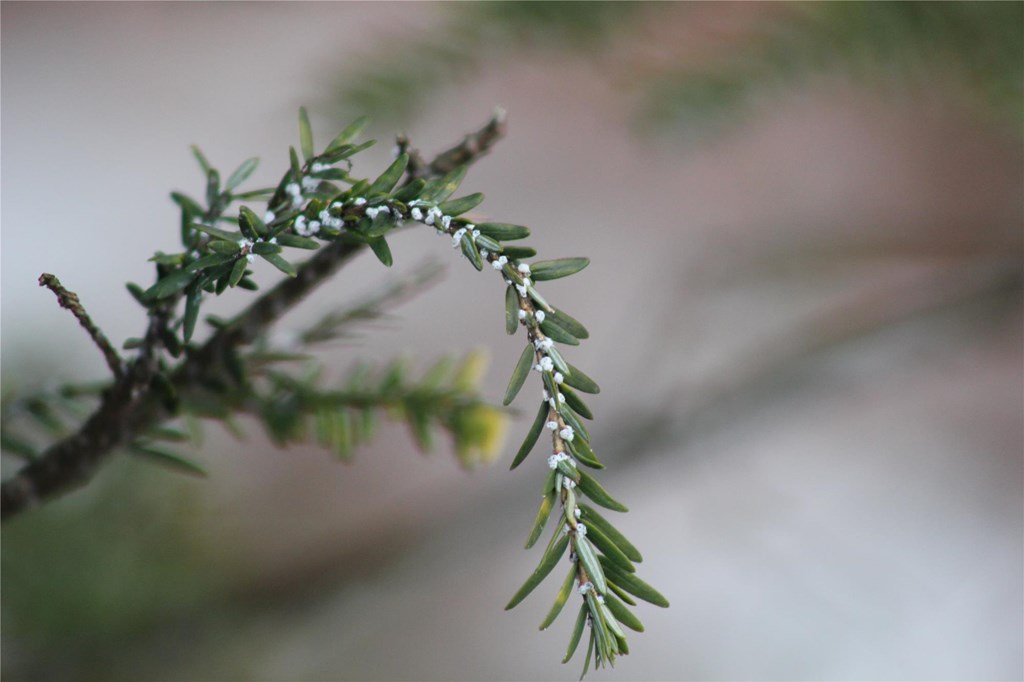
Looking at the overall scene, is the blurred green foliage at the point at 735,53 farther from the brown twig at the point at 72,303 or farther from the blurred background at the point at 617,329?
the brown twig at the point at 72,303

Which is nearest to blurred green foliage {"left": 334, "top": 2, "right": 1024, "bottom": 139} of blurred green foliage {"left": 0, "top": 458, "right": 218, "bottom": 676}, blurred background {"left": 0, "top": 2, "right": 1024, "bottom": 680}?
→ blurred background {"left": 0, "top": 2, "right": 1024, "bottom": 680}

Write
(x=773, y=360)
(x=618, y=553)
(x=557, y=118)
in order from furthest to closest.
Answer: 1. (x=557, y=118)
2. (x=773, y=360)
3. (x=618, y=553)

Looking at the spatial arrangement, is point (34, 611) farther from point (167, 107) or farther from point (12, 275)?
point (167, 107)

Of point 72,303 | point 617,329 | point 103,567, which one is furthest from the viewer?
point 617,329

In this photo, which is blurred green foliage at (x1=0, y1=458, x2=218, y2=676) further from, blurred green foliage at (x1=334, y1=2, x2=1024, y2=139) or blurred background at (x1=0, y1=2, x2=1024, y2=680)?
blurred green foliage at (x1=334, y1=2, x2=1024, y2=139)

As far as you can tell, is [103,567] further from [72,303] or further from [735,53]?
[735,53]

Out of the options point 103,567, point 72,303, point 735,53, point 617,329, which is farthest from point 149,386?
point 617,329

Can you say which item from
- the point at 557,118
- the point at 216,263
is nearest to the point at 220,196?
the point at 216,263

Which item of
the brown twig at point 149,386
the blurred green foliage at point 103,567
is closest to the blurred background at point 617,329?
the blurred green foliage at point 103,567
